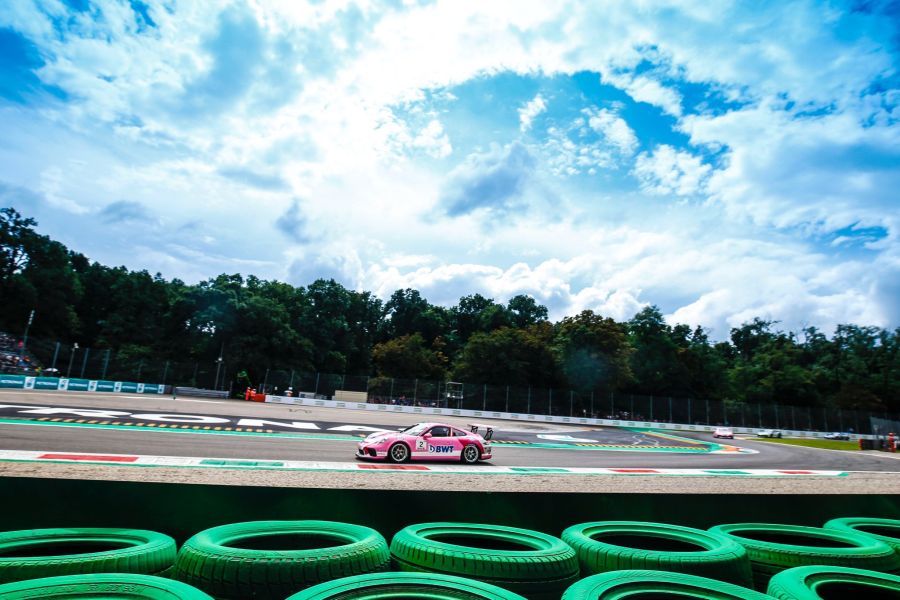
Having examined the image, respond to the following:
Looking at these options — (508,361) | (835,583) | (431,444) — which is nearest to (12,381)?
(431,444)

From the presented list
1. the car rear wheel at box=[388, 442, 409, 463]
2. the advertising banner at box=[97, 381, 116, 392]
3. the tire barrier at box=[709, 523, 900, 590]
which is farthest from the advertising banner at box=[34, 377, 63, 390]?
the tire barrier at box=[709, 523, 900, 590]

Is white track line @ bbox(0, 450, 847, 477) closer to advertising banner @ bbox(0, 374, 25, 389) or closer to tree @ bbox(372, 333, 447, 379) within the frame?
advertising banner @ bbox(0, 374, 25, 389)

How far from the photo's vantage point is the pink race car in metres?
14.0

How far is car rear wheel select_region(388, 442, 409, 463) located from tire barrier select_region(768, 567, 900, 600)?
11738 mm

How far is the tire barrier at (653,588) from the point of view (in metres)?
2.57

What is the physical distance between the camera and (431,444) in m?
14.7

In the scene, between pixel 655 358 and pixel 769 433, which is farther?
pixel 655 358

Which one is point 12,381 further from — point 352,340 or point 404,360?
point 352,340

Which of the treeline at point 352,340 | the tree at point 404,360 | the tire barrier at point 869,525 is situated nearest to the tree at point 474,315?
the treeline at point 352,340

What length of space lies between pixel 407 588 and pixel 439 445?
12.6 meters

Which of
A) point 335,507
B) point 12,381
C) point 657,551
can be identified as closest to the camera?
point 657,551

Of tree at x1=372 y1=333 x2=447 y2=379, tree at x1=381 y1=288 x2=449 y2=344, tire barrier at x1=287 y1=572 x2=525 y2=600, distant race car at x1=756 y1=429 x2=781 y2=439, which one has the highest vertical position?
tree at x1=381 y1=288 x2=449 y2=344

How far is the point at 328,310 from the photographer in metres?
86.8

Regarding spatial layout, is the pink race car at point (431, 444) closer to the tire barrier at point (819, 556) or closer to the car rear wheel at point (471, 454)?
the car rear wheel at point (471, 454)
